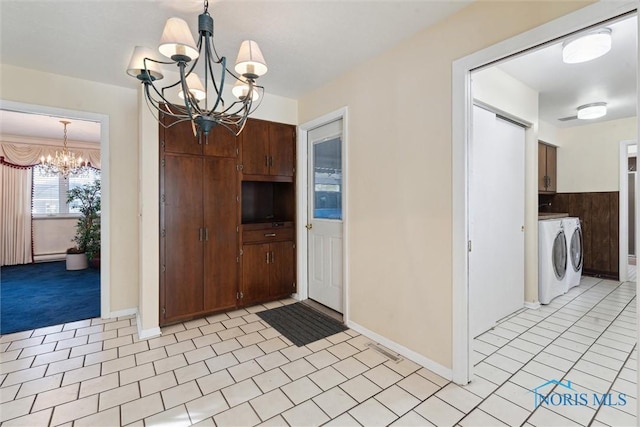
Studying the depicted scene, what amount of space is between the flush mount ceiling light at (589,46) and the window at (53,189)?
806 centimetres

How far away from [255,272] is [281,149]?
61.7 inches

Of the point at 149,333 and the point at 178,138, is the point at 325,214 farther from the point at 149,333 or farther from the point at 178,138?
the point at 149,333

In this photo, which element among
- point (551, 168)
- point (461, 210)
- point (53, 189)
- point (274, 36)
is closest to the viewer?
point (461, 210)

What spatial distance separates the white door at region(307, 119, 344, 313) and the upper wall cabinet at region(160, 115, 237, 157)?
1.02m

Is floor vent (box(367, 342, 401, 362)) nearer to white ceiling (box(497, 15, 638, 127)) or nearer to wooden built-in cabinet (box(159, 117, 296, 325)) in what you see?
wooden built-in cabinet (box(159, 117, 296, 325))

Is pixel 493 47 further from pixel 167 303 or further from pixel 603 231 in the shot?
pixel 603 231

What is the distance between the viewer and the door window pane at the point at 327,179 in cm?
335

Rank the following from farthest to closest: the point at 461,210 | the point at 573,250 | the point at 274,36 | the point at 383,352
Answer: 1. the point at 573,250
2. the point at 383,352
3. the point at 274,36
4. the point at 461,210

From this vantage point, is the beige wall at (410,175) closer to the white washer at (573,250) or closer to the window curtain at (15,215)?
the white washer at (573,250)

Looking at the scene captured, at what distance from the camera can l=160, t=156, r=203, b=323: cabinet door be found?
2945 millimetres

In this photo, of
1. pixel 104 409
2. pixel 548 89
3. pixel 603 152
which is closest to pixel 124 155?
pixel 104 409

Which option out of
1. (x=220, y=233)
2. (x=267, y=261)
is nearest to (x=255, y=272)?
(x=267, y=261)

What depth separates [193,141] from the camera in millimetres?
3068

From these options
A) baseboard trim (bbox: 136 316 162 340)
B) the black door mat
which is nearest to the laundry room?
the black door mat
